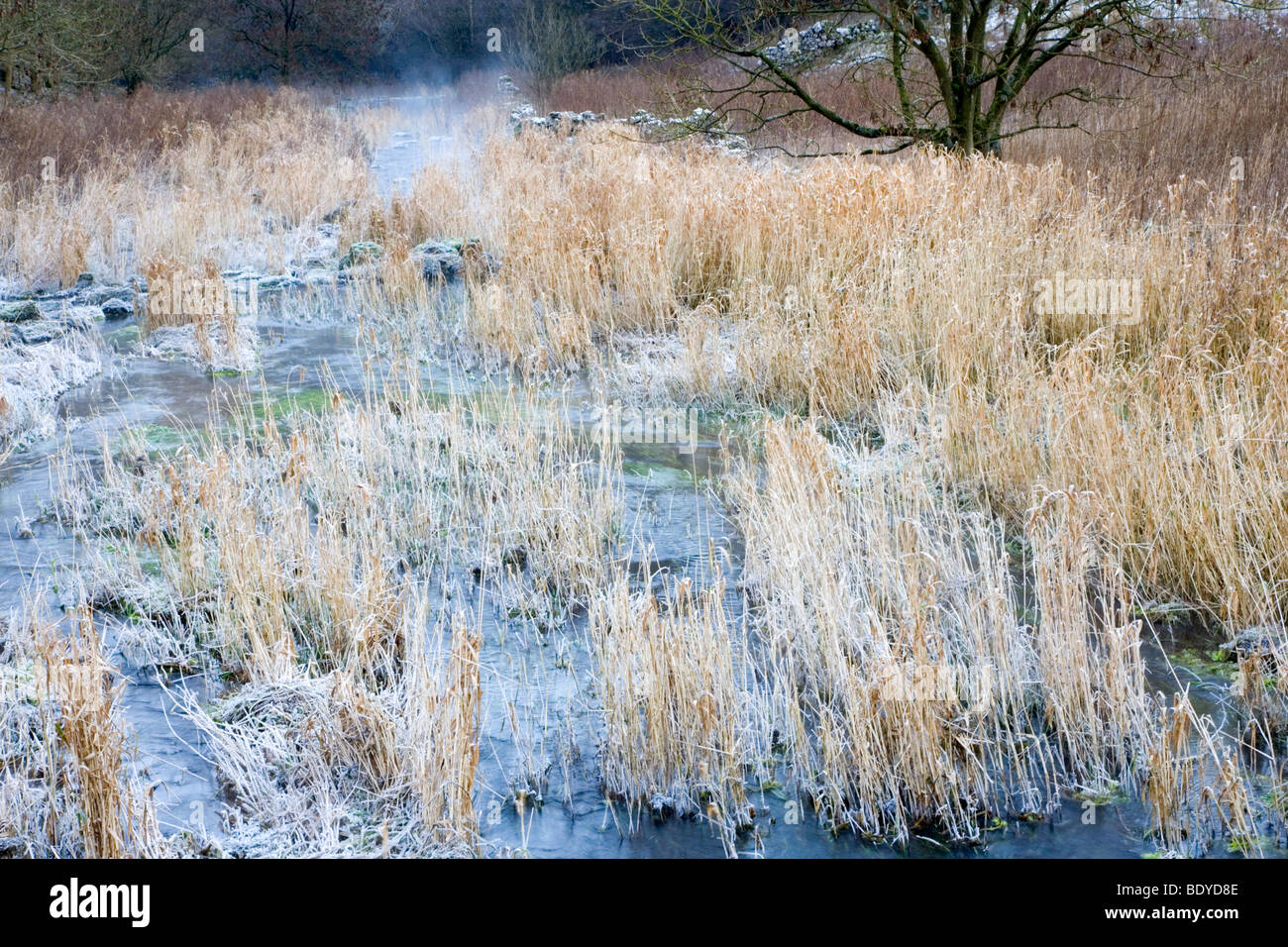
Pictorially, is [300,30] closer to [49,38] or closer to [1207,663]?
[49,38]

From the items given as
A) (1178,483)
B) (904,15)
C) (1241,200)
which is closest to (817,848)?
(1178,483)

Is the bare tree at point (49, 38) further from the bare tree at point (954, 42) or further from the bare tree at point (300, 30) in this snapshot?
the bare tree at point (300, 30)

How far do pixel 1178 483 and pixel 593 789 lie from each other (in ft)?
7.77

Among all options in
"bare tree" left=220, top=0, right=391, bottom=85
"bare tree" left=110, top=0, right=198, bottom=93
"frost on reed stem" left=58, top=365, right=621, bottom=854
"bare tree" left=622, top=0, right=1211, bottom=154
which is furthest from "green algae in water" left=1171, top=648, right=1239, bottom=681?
"bare tree" left=220, top=0, right=391, bottom=85

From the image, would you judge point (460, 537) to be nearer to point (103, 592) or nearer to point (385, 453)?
point (385, 453)

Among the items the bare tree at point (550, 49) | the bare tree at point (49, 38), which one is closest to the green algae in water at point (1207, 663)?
the bare tree at point (49, 38)

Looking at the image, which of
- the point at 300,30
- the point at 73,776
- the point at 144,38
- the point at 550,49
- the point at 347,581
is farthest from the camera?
the point at 300,30

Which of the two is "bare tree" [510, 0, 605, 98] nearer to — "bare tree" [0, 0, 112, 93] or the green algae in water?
"bare tree" [0, 0, 112, 93]

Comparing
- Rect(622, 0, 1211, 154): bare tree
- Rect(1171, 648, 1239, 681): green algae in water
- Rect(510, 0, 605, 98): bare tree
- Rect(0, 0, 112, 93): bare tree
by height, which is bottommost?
Rect(1171, 648, 1239, 681): green algae in water

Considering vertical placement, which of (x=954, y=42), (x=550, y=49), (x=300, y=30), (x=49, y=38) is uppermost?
(x=300, y=30)

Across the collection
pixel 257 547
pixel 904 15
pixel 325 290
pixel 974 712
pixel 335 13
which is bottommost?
pixel 974 712

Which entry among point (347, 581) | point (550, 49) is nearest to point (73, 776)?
point (347, 581)

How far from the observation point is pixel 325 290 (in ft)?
28.8

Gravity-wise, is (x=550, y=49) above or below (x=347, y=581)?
above
